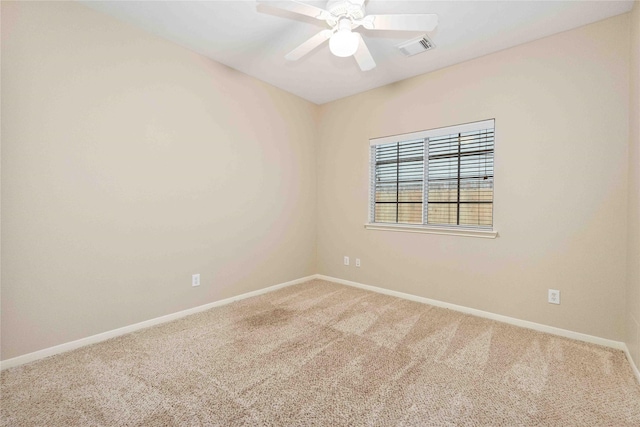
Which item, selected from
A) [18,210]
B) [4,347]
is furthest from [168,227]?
[4,347]

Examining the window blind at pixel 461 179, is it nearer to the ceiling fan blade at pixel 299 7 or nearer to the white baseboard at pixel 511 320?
the white baseboard at pixel 511 320

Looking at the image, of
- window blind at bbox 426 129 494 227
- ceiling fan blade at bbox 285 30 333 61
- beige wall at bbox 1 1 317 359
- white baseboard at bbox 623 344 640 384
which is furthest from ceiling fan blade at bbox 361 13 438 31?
white baseboard at bbox 623 344 640 384

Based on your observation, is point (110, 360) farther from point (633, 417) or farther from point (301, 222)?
point (633, 417)

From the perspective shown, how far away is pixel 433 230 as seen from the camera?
10.4 feet

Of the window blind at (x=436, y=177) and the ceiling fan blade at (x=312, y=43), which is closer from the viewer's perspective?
the ceiling fan blade at (x=312, y=43)

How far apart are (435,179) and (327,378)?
2.49m

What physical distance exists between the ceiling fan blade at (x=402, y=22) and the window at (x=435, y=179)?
1.49 m

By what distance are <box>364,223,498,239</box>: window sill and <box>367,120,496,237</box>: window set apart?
0.01 metres

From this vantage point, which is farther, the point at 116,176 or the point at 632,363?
the point at 116,176

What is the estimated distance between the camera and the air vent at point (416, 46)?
2.51m

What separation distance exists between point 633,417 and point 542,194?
167 centimetres

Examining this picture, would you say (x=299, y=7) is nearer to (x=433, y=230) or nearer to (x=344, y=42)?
(x=344, y=42)

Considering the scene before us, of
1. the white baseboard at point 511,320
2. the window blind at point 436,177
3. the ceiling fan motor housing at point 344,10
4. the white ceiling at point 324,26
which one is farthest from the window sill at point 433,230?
the ceiling fan motor housing at point 344,10

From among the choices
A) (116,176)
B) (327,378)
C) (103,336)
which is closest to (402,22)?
(327,378)
